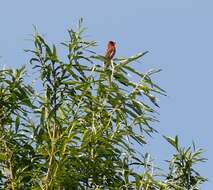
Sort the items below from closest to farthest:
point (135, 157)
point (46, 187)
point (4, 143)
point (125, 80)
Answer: point (46, 187) → point (4, 143) → point (135, 157) → point (125, 80)

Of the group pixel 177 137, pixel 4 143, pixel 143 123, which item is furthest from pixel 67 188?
pixel 177 137

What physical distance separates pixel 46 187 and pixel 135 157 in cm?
105

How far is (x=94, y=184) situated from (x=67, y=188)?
26 centimetres

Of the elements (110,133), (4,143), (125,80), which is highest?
(125,80)

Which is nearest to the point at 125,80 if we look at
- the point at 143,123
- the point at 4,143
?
the point at 143,123

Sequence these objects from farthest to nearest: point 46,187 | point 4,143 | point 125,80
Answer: point 125,80
point 4,143
point 46,187

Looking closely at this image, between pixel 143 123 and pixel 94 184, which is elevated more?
pixel 143 123

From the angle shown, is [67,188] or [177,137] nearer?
[67,188]

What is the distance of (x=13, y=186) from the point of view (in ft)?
17.4

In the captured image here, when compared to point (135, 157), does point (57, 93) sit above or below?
above

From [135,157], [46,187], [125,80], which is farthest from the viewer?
[125,80]

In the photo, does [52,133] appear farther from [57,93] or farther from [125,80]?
[125,80]

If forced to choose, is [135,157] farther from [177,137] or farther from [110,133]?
[177,137]

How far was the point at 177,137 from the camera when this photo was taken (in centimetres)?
669
